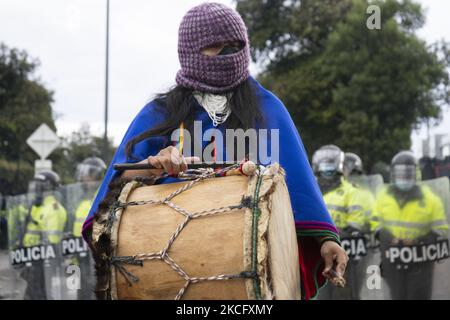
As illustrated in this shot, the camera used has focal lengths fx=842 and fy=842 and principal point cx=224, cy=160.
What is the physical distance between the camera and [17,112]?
31.4m

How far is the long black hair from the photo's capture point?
→ 12.0 ft

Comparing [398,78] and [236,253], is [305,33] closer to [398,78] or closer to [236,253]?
[398,78]

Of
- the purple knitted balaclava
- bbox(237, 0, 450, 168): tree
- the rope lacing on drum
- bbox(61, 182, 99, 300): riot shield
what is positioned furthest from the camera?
bbox(237, 0, 450, 168): tree

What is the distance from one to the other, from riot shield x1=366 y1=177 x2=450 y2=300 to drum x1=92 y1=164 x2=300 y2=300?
667 centimetres

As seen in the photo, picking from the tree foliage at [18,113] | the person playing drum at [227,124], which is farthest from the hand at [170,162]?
the tree foliage at [18,113]

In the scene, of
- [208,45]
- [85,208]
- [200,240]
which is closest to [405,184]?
[85,208]

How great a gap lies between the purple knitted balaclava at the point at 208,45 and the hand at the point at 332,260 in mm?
823

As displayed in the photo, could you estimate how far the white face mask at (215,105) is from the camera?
3.73 metres

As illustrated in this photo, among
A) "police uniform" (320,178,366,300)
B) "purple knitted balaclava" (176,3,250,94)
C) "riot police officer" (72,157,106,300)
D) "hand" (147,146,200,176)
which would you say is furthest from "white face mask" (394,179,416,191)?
"hand" (147,146,200,176)

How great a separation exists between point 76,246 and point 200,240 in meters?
8.71

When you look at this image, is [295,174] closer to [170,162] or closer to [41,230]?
[170,162]

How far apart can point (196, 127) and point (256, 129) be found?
0.27 meters

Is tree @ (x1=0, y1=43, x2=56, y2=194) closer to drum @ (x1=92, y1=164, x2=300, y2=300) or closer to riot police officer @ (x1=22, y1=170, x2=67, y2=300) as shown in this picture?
riot police officer @ (x1=22, y1=170, x2=67, y2=300)

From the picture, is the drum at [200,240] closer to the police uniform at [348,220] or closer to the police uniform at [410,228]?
the police uniform at [410,228]
